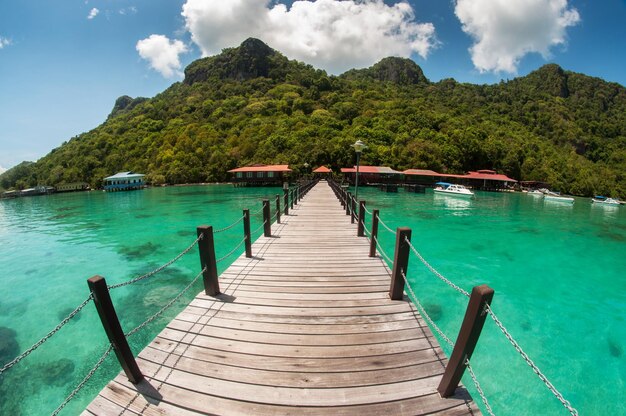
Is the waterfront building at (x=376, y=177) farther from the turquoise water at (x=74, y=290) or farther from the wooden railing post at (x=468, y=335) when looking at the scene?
the wooden railing post at (x=468, y=335)

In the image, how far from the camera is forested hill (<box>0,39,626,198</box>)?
5806cm

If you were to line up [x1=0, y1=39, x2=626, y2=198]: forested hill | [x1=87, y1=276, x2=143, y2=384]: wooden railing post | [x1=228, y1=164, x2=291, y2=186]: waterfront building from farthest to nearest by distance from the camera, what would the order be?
1. [x1=0, y1=39, x2=626, y2=198]: forested hill
2. [x1=228, y1=164, x2=291, y2=186]: waterfront building
3. [x1=87, y1=276, x2=143, y2=384]: wooden railing post

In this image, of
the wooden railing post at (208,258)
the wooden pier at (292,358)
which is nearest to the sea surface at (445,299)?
the wooden pier at (292,358)

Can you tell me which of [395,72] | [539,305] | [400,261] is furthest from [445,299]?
[395,72]

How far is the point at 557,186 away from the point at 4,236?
80.3 m

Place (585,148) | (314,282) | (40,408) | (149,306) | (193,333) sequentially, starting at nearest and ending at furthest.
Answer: (193,333)
(40,408)
(314,282)
(149,306)
(585,148)

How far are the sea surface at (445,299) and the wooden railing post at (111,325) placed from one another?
3.35 meters

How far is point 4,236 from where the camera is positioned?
55.1ft

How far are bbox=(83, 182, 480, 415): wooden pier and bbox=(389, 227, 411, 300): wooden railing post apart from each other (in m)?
0.16

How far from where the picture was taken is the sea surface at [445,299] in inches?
191

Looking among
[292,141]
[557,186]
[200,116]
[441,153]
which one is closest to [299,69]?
[200,116]

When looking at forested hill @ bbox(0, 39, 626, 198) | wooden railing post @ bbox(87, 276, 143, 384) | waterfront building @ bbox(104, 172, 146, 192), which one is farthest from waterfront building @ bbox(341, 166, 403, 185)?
wooden railing post @ bbox(87, 276, 143, 384)

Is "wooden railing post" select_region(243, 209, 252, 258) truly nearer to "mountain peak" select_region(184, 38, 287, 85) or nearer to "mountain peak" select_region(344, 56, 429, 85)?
"mountain peak" select_region(184, 38, 287, 85)

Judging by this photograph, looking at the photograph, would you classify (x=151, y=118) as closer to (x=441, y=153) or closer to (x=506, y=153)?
(x=441, y=153)
